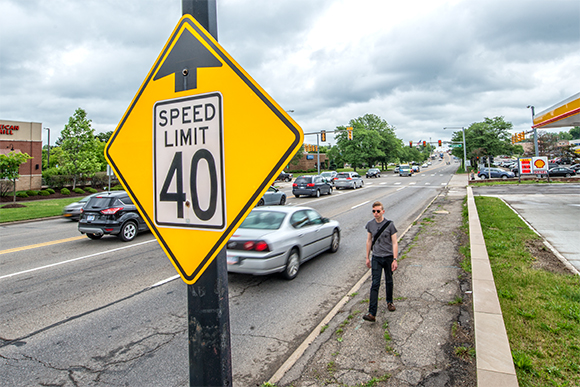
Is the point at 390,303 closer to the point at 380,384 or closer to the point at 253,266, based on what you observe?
the point at 380,384

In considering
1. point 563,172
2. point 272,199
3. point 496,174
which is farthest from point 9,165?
point 563,172

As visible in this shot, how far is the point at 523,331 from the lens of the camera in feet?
14.9

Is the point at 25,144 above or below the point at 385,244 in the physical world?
above

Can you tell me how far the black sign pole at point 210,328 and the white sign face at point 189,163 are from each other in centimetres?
24

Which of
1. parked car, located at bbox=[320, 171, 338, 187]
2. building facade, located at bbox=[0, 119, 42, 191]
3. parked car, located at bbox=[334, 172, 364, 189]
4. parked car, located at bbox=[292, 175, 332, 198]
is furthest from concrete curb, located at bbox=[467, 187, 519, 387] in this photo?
building facade, located at bbox=[0, 119, 42, 191]

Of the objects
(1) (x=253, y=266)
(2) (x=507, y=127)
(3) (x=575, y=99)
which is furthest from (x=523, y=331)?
(2) (x=507, y=127)

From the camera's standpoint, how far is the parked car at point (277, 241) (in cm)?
709

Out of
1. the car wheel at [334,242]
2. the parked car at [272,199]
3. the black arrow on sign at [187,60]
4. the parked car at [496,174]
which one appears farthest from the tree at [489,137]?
the black arrow on sign at [187,60]

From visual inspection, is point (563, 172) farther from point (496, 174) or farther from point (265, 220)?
point (265, 220)

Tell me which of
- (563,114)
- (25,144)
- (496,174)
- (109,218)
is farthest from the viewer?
(496,174)

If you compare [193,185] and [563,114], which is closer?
[193,185]

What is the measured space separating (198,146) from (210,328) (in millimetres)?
870

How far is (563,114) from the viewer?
1712 cm

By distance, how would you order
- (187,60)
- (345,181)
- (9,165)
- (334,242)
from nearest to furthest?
1. (187,60)
2. (334,242)
3. (9,165)
4. (345,181)
